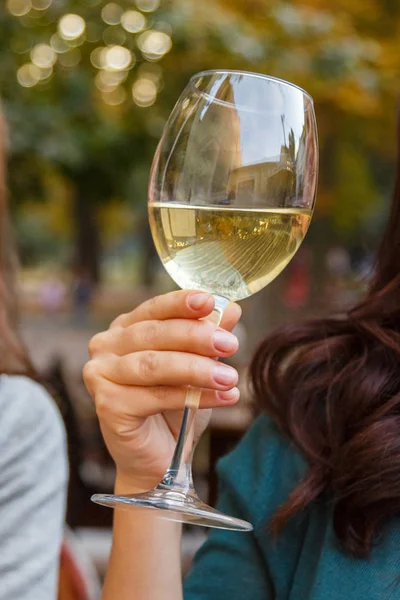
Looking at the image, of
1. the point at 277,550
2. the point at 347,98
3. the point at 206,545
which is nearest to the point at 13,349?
the point at 206,545

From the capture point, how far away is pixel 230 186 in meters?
0.94

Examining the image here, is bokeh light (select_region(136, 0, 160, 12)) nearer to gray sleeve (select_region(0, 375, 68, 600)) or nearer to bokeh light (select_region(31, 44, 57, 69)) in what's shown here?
bokeh light (select_region(31, 44, 57, 69))

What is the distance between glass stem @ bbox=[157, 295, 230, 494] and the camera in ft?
3.36

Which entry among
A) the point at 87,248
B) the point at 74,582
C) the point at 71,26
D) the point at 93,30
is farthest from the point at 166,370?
the point at 87,248

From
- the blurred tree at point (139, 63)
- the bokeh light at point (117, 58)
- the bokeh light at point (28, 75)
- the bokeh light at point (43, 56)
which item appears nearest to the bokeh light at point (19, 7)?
the blurred tree at point (139, 63)

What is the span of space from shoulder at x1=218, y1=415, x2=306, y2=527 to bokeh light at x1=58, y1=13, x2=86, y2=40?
450cm

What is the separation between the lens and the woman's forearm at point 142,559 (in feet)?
4.21

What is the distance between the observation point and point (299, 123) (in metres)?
0.97

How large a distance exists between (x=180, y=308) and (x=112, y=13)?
186 inches

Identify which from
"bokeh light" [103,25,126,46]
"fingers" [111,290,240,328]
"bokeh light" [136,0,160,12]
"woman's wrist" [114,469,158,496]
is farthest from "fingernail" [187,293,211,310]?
"bokeh light" [103,25,126,46]

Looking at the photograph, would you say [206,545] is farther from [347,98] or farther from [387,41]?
[387,41]

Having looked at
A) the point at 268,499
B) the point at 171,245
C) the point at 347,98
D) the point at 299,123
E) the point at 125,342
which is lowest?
the point at 268,499

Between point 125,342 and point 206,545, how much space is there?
0.55m

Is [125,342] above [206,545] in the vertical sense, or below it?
above
